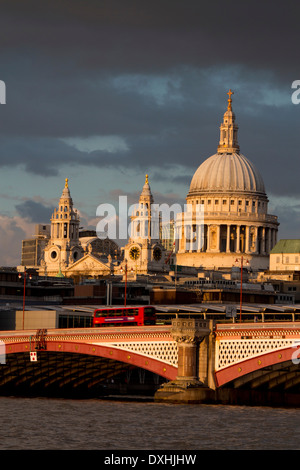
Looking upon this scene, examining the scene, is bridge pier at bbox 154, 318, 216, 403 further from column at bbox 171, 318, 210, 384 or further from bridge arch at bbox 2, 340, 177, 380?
bridge arch at bbox 2, 340, 177, 380

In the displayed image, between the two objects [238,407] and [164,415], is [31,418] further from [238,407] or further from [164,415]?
[238,407]

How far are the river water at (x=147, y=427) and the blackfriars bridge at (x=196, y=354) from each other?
267 cm

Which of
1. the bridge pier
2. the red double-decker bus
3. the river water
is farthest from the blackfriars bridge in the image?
the red double-decker bus

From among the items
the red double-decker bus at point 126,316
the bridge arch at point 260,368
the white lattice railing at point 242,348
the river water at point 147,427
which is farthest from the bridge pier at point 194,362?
the red double-decker bus at point 126,316

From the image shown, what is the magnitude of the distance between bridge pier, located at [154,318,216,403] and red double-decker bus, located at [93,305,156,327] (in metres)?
10.7

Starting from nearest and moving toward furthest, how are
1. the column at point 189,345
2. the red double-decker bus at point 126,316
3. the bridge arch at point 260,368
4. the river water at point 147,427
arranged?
the river water at point 147,427 → the bridge arch at point 260,368 → the column at point 189,345 → the red double-decker bus at point 126,316

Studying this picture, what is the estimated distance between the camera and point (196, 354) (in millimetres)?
101688

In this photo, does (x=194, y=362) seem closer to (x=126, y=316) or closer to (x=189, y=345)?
(x=189, y=345)

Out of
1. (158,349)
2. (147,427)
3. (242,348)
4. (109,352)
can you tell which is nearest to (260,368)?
(242,348)

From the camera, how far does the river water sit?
78438 mm

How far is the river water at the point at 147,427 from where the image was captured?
7844cm

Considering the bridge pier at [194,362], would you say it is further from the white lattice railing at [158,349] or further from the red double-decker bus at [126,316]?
the red double-decker bus at [126,316]
